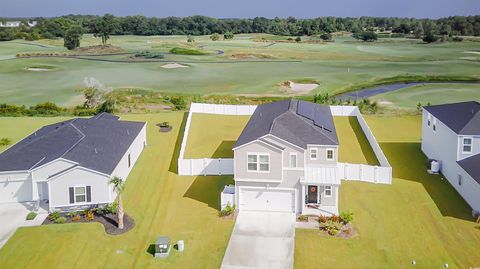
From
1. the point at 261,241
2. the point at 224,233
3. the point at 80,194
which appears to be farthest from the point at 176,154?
the point at 261,241

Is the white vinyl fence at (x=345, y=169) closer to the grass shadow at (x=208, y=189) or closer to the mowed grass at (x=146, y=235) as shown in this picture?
the grass shadow at (x=208, y=189)

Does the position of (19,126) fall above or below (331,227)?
above

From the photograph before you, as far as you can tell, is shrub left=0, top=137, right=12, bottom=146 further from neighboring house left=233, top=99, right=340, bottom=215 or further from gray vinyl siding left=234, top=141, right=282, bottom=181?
gray vinyl siding left=234, top=141, right=282, bottom=181

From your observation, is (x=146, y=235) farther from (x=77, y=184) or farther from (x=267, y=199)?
(x=267, y=199)

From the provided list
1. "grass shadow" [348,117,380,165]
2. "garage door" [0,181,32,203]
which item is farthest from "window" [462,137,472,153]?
"garage door" [0,181,32,203]

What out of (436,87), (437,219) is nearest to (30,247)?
(437,219)

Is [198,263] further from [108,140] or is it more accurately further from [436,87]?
[436,87]
